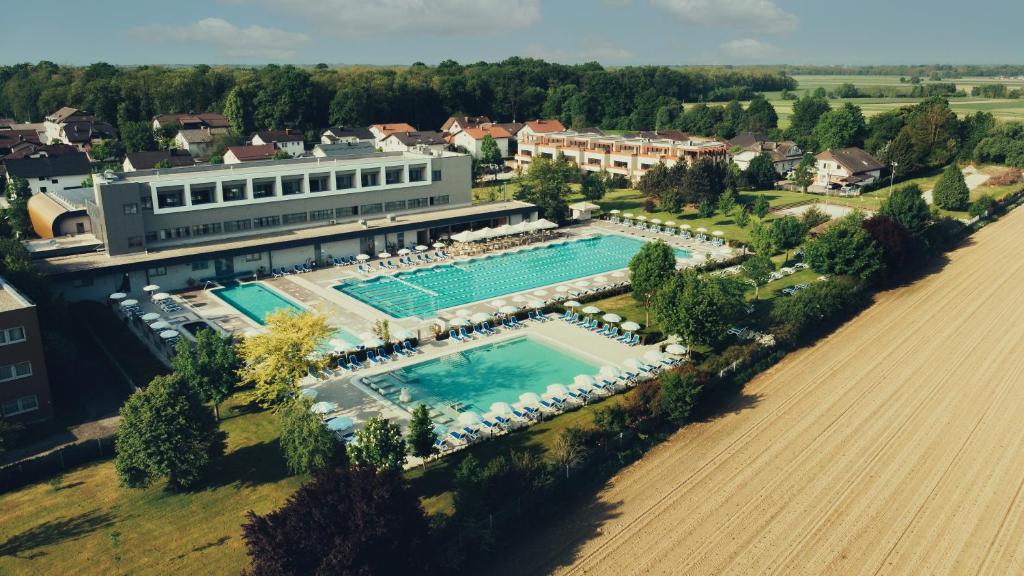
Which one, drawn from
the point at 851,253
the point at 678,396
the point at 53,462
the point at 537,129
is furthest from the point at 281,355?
the point at 537,129

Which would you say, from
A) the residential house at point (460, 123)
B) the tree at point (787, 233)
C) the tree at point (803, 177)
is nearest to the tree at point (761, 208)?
the tree at point (787, 233)

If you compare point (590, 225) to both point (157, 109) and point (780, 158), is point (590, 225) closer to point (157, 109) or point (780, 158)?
point (780, 158)

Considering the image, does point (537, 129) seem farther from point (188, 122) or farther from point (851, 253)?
point (851, 253)

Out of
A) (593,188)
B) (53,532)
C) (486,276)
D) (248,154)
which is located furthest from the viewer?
(248,154)

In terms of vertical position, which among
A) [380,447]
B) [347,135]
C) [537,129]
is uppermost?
[537,129]

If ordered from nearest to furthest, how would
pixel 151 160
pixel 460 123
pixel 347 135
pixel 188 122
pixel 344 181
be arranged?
1. pixel 344 181
2. pixel 151 160
3. pixel 347 135
4. pixel 188 122
5. pixel 460 123

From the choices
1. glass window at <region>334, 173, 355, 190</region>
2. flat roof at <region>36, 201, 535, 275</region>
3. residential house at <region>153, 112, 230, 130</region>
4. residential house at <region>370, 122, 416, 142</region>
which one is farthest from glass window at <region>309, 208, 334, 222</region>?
residential house at <region>153, 112, 230, 130</region>

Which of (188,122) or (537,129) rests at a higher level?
(188,122)
